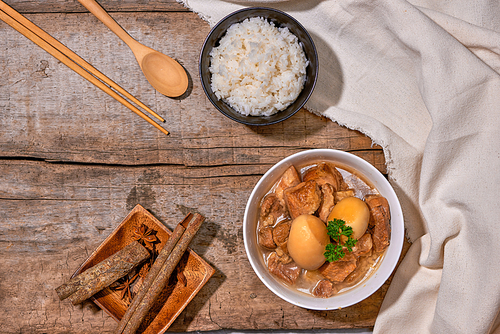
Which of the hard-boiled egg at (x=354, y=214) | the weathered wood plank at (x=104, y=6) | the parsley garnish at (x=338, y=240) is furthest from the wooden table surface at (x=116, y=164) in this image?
the parsley garnish at (x=338, y=240)

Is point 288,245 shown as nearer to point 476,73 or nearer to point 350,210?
point 350,210

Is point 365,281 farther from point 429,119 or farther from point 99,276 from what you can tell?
point 99,276

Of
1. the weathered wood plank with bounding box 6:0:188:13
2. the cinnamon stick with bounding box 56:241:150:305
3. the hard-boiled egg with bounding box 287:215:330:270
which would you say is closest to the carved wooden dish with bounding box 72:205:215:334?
the cinnamon stick with bounding box 56:241:150:305

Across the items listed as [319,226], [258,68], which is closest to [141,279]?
[319,226]

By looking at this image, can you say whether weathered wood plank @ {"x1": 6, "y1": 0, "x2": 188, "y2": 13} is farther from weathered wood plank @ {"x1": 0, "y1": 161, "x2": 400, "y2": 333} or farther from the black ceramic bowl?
weathered wood plank @ {"x1": 0, "y1": 161, "x2": 400, "y2": 333}

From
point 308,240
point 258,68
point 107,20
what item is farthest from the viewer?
point 107,20

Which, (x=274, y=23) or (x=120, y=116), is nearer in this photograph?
(x=274, y=23)
